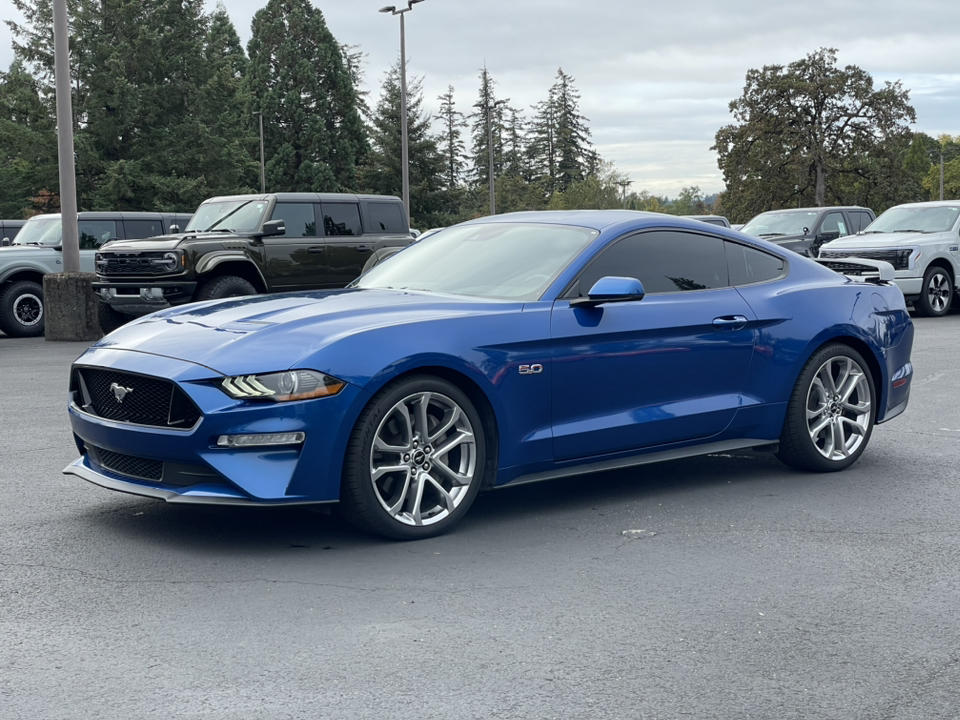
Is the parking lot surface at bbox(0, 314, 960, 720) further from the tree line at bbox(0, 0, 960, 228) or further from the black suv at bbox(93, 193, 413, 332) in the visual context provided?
the tree line at bbox(0, 0, 960, 228)

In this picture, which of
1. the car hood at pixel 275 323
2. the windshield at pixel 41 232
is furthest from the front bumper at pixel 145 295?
the car hood at pixel 275 323

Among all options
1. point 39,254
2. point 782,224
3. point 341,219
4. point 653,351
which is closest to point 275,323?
point 653,351

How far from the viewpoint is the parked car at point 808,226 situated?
24469mm

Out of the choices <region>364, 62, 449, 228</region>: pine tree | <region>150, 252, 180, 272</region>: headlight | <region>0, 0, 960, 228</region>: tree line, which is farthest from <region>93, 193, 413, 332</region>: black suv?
<region>364, 62, 449, 228</region>: pine tree

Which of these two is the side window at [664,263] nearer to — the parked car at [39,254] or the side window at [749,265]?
the side window at [749,265]

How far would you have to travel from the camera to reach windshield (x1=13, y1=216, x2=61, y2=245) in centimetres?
1789

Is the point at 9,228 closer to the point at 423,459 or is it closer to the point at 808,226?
the point at 808,226

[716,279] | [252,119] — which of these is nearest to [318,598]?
[716,279]

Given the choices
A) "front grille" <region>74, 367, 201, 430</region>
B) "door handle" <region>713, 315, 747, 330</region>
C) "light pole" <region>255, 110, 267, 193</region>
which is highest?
"light pole" <region>255, 110, 267, 193</region>

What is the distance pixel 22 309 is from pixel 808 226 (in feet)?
49.9

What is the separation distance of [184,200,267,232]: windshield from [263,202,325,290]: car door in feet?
0.78

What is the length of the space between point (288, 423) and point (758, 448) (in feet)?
9.76

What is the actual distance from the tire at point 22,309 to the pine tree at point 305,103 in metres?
54.8

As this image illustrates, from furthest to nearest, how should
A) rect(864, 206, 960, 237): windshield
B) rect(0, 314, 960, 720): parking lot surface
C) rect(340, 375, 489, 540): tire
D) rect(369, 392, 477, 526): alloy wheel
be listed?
rect(864, 206, 960, 237): windshield → rect(369, 392, 477, 526): alloy wheel → rect(340, 375, 489, 540): tire → rect(0, 314, 960, 720): parking lot surface
